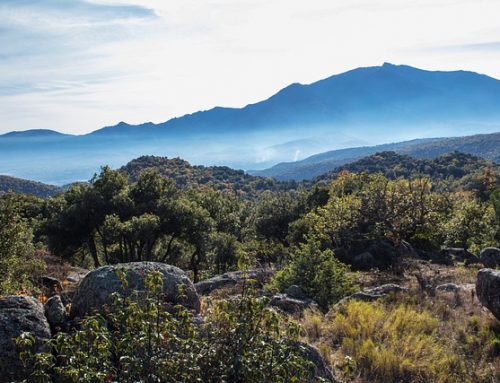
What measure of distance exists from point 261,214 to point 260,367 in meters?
44.2

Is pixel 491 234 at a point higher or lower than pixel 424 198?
lower

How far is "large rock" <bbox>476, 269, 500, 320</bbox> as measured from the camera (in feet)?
36.2

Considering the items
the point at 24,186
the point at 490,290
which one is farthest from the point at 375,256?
the point at 24,186

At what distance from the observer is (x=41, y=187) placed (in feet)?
523

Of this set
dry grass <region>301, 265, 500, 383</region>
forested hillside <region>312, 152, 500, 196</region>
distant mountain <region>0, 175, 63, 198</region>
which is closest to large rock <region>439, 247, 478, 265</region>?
dry grass <region>301, 265, 500, 383</region>

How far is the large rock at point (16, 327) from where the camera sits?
6285 mm

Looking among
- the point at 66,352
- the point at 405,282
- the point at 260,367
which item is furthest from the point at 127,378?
the point at 405,282

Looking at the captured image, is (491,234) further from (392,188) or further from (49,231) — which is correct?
(49,231)

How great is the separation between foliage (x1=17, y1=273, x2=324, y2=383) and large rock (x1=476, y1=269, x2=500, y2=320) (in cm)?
796

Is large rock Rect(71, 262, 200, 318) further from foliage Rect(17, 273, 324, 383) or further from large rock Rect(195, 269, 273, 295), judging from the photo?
large rock Rect(195, 269, 273, 295)

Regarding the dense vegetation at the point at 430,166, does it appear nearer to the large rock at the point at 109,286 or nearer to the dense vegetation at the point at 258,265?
the dense vegetation at the point at 258,265

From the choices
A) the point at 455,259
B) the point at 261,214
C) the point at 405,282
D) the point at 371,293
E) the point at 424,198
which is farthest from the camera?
the point at 261,214

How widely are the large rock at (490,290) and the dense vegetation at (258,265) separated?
466mm

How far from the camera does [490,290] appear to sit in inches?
441
